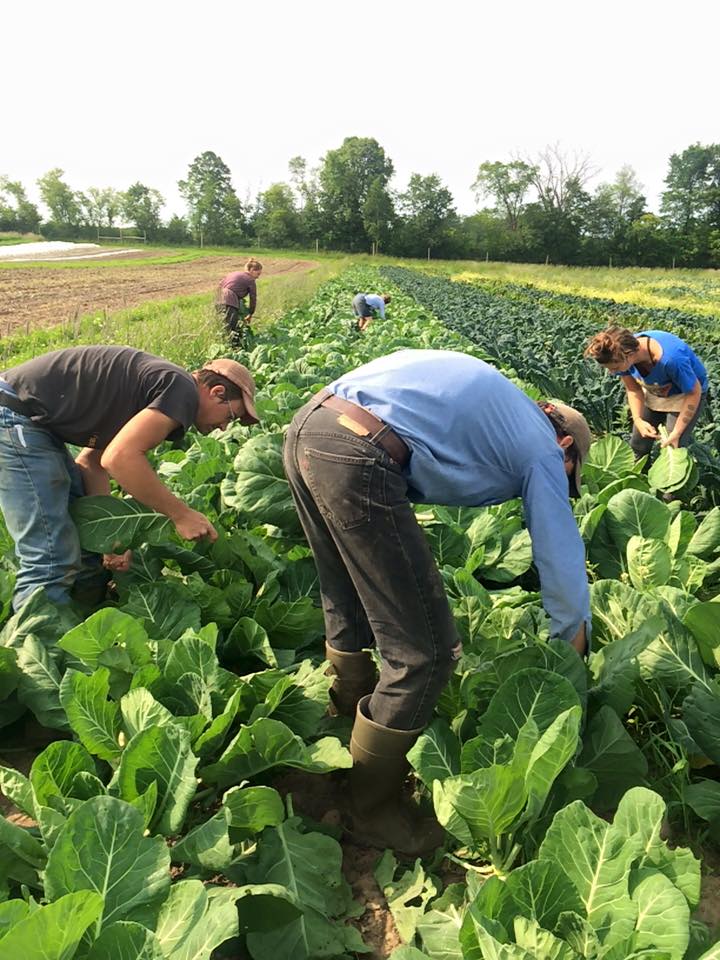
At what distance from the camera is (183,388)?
8.98ft

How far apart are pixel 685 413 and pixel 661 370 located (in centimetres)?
38

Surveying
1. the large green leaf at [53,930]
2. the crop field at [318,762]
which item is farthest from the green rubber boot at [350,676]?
the large green leaf at [53,930]

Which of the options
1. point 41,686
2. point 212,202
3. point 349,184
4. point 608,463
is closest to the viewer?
point 41,686

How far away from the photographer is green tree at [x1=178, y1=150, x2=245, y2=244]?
80688mm

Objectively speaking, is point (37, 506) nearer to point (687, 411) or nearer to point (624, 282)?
point (687, 411)

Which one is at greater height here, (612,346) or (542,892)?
(612,346)

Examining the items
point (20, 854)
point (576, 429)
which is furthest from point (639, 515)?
point (20, 854)

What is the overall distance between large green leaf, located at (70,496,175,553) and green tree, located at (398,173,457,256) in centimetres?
7229

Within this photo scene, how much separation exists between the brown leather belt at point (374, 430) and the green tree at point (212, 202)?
270 feet

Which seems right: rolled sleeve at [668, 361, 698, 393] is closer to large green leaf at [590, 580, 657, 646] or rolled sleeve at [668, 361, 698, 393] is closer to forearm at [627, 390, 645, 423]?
forearm at [627, 390, 645, 423]

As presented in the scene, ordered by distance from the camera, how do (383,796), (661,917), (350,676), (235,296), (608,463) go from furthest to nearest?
(235,296)
(608,463)
(350,676)
(383,796)
(661,917)

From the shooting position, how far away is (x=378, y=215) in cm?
7256

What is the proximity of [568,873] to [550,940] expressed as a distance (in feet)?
0.65

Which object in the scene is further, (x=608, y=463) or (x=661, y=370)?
(x=661, y=370)
